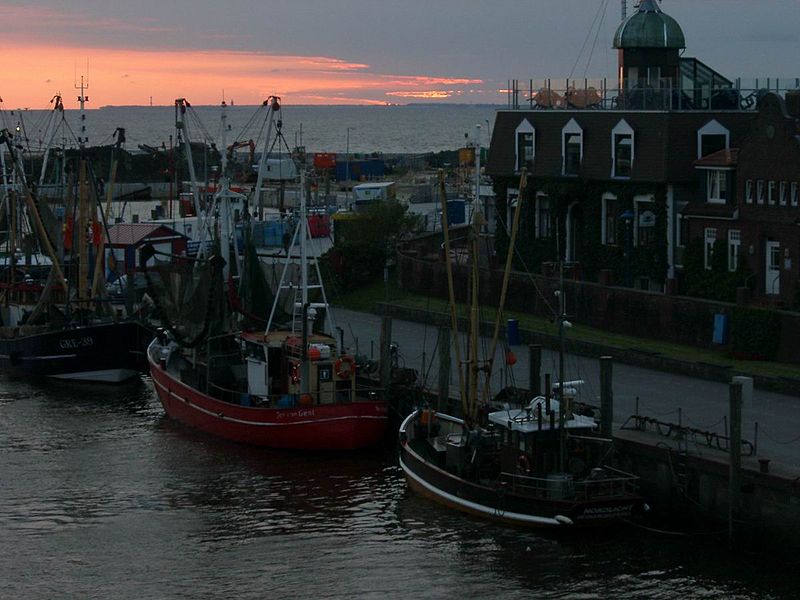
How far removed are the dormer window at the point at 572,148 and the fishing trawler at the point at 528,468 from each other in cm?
2282

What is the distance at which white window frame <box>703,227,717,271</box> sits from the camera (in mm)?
58938

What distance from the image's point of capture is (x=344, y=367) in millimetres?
49719

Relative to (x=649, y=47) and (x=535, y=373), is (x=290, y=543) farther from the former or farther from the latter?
(x=649, y=47)

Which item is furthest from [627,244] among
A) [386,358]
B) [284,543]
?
[284,543]

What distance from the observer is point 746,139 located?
57.2 m

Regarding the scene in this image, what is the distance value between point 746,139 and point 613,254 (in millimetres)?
8960

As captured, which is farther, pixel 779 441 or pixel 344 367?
pixel 344 367

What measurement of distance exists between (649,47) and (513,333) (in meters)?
17.4

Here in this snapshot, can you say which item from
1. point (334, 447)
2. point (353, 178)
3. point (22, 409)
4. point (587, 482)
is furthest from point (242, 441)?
point (353, 178)

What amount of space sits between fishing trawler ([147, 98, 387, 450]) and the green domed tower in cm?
1981

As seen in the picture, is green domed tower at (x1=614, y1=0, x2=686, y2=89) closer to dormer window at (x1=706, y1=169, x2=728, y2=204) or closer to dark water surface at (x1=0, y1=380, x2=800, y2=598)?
dormer window at (x1=706, y1=169, x2=728, y2=204)

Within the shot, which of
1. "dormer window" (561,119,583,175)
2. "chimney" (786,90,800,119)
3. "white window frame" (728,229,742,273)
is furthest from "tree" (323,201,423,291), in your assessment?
"chimney" (786,90,800,119)

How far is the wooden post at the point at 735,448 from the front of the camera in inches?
1437

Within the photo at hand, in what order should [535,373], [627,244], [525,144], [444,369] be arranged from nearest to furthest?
1. [535,373]
2. [444,369]
3. [627,244]
4. [525,144]
